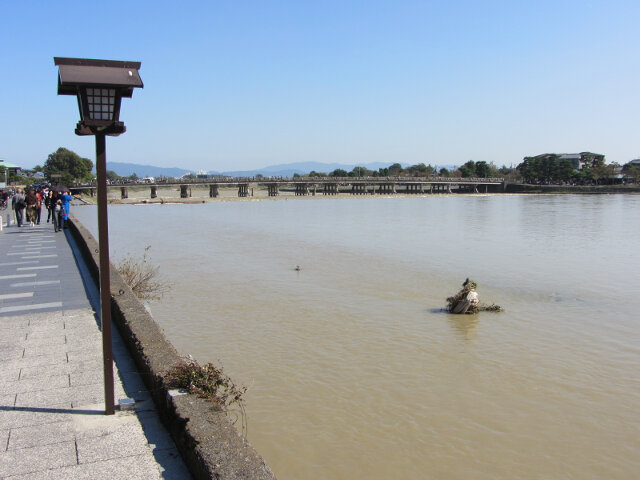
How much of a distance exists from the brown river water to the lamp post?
7.08 feet

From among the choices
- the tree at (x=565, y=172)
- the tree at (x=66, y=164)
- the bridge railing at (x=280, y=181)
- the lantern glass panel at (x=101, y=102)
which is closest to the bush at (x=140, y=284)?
the lantern glass panel at (x=101, y=102)

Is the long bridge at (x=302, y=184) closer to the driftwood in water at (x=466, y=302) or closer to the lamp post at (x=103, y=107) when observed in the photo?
the driftwood in water at (x=466, y=302)

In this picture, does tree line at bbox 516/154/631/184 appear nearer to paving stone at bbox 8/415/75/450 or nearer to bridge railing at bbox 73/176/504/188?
bridge railing at bbox 73/176/504/188

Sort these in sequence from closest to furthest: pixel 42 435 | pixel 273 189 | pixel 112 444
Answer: pixel 112 444, pixel 42 435, pixel 273 189

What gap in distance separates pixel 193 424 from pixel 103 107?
232cm

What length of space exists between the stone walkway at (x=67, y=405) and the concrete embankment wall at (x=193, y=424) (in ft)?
0.39

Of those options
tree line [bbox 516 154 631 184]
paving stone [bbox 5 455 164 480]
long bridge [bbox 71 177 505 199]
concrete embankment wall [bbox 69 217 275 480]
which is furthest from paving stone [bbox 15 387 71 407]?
tree line [bbox 516 154 631 184]

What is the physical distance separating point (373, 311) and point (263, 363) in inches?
146

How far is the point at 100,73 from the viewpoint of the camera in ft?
12.8

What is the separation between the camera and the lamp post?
385 cm

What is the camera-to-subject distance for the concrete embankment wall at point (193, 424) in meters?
3.01

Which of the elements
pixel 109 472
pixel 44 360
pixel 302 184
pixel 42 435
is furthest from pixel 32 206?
pixel 302 184

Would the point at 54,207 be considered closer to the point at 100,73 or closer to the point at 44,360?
the point at 44,360

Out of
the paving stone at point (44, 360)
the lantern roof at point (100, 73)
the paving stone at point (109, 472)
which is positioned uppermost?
the lantern roof at point (100, 73)
